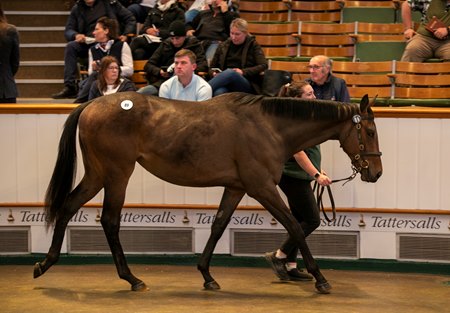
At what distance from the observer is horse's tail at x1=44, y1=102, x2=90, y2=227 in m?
9.62

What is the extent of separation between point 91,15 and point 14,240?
12.9 feet

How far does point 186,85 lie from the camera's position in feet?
35.0

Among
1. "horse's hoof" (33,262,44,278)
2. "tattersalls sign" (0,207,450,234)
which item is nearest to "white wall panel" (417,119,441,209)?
"tattersalls sign" (0,207,450,234)

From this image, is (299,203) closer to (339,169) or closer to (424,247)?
(339,169)

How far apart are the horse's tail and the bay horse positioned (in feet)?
0.12

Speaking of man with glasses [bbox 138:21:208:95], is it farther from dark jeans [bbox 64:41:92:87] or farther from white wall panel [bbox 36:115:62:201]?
white wall panel [bbox 36:115:62:201]

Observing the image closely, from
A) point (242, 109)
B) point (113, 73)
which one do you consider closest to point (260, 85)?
point (113, 73)

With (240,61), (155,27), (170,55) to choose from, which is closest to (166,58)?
(170,55)

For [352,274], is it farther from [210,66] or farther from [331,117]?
[210,66]

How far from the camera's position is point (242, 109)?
31.4ft

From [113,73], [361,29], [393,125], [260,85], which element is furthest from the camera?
[361,29]

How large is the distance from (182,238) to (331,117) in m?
2.15

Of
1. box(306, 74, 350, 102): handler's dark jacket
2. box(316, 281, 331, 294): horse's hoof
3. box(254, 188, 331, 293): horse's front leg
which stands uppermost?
box(306, 74, 350, 102): handler's dark jacket

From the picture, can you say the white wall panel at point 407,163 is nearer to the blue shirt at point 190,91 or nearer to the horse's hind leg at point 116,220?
the blue shirt at point 190,91
